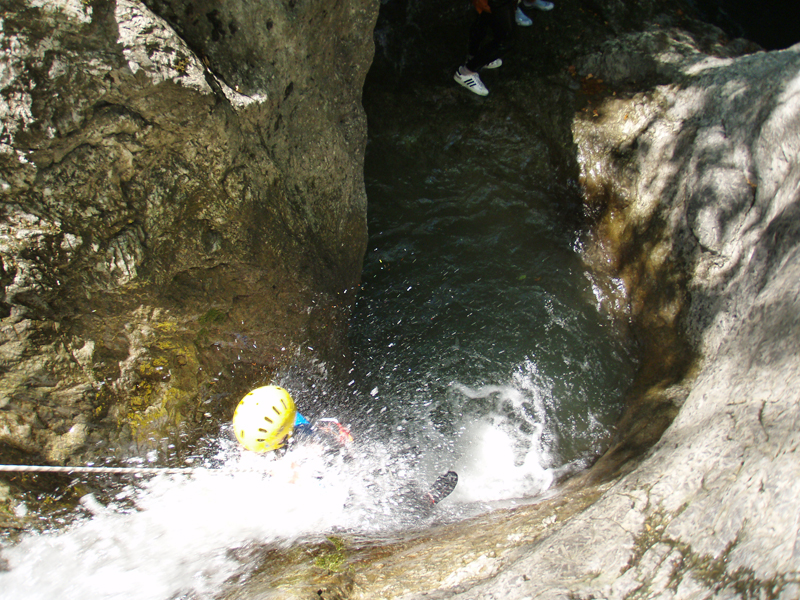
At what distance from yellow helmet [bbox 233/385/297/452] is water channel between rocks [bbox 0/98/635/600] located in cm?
70

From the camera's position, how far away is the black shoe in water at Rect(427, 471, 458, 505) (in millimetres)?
3949

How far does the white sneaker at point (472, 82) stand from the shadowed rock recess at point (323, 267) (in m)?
1.57

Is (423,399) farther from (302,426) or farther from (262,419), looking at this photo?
(262,419)

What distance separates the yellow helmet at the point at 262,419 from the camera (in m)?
3.26

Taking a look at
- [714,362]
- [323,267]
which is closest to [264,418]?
[323,267]

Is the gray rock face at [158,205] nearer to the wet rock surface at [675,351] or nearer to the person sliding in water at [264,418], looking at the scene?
the person sliding in water at [264,418]

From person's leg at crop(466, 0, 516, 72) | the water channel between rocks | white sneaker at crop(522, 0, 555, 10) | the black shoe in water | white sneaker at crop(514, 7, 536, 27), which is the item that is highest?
white sneaker at crop(522, 0, 555, 10)

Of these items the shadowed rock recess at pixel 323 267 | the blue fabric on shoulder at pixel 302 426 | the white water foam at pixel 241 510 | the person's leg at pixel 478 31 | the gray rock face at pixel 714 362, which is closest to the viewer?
the gray rock face at pixel 714 362

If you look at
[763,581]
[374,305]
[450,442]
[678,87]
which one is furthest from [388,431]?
[678,87]

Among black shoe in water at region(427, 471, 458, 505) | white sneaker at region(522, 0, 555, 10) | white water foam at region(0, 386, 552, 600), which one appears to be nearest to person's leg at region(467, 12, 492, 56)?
white sneaker at region(522, 0, 555, 10)

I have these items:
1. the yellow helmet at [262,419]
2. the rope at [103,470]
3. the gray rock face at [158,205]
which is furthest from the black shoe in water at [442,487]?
the rope at [103,470]

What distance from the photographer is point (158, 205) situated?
2988mm

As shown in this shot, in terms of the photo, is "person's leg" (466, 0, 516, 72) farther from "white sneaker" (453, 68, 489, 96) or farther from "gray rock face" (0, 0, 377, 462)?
"gray rock face" (0, 0, 377, 462)

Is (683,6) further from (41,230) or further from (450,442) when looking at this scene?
(41,230)
